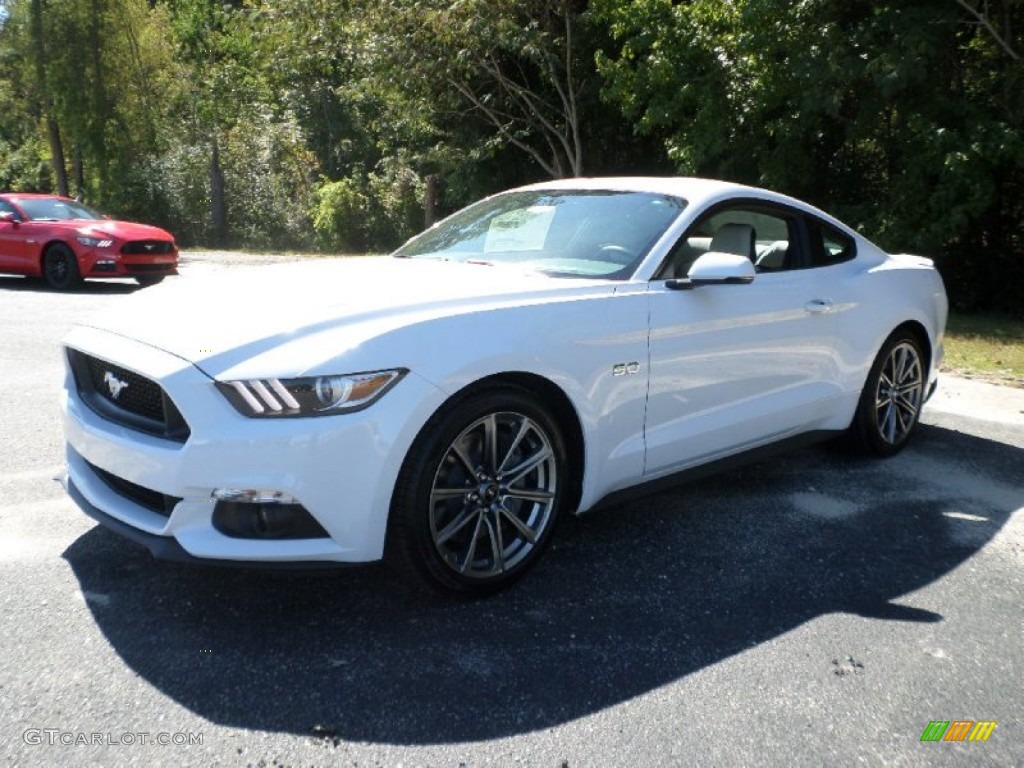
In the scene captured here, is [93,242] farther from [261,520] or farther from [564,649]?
[564,649]

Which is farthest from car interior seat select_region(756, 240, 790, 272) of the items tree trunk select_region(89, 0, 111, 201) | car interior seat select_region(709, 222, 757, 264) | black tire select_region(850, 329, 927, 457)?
tree trunk select_region(89, 0, 111, 201)

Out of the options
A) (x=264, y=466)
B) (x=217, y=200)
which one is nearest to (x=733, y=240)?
(x=264, y=466)

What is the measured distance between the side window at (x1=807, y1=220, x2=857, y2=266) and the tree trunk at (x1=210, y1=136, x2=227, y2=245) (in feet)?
73.8

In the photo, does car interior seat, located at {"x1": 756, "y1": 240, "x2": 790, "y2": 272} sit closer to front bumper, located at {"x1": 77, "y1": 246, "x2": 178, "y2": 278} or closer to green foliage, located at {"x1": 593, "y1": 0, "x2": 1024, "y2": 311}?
green foliage, located at {"x1": 593, "y1": 0, "x2": 1024, "y2": 311}

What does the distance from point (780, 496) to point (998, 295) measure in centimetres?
983

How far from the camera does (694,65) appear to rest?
14.2 meters

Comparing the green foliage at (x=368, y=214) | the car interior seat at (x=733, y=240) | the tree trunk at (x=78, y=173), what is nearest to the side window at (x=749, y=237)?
the car interior seat at (x=733, y=240)

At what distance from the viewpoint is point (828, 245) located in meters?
5.15

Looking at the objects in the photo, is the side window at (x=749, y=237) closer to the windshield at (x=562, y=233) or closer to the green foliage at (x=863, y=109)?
the windshield at (x=562, y=233)

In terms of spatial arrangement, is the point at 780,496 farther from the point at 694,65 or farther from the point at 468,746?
the point at 694,65

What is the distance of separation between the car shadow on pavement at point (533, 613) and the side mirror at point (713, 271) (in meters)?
1.13

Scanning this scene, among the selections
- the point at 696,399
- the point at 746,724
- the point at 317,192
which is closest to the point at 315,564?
the point at 746,724

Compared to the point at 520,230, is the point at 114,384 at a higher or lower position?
lower

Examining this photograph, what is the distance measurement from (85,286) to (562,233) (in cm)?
1205
